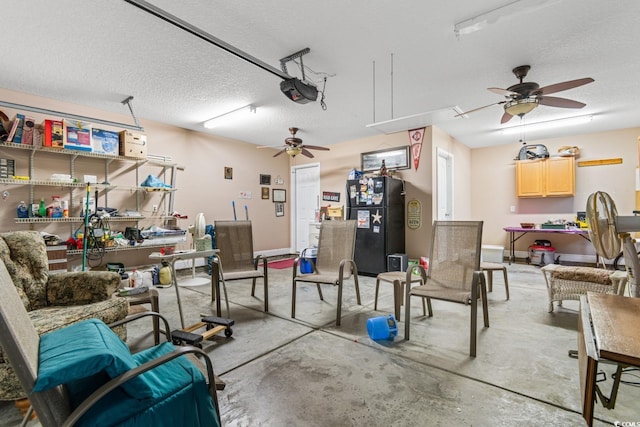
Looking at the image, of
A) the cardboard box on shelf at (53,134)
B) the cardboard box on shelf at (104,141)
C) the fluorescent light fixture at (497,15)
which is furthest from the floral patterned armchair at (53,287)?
the fluorescent light fixture at (497,15)

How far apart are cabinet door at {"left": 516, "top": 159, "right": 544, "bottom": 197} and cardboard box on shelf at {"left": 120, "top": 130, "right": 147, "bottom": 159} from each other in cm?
764

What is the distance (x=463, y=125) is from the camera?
18.1 feet

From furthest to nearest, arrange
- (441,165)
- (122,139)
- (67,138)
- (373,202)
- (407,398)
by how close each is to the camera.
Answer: (441,165), (373,202), (122,139), (67,138), (407,398)

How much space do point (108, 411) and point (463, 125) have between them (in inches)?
242

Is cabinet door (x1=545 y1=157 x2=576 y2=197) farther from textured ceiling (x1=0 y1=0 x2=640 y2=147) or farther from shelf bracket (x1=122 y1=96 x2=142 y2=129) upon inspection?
shelf bracket (x1=122 y1=96 x2=142 y2=129)

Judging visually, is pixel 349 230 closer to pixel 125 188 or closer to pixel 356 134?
pixel 356 134

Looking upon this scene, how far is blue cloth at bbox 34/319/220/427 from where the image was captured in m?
0.90

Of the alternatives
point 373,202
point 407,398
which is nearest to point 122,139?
point 373,202

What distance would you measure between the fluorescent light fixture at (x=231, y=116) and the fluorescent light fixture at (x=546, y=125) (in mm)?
4944

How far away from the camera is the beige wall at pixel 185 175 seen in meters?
4.13

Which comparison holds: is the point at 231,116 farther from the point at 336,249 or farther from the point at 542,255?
the point at 542,255

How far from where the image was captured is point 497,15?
7.88ft

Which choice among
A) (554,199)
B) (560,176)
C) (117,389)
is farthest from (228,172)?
(554,199)

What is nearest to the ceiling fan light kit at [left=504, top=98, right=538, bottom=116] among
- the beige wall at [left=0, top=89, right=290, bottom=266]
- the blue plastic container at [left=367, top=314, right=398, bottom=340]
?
the blue plastic container at [left=367, top=314, right=398, bottom=340]
